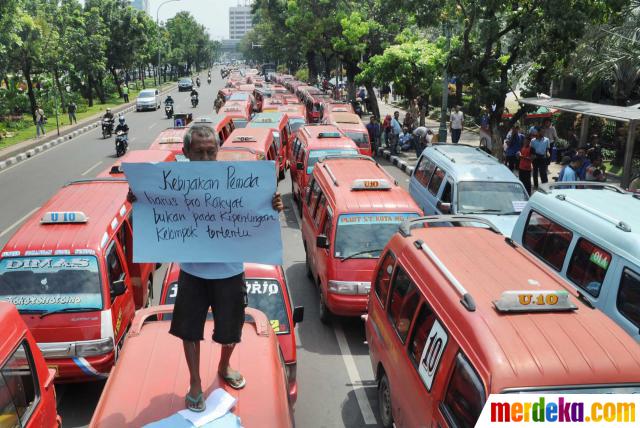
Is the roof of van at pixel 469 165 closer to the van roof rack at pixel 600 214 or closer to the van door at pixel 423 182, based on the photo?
the van door at pixel 423 182

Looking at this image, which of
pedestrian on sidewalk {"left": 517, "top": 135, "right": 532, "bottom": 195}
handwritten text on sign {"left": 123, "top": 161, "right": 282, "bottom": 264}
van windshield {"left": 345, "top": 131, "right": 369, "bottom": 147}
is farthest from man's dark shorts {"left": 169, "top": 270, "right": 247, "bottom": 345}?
van windshield {"left": 345, "top": 131, "right": 369, "bottom": 147}

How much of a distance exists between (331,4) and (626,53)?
20.3m

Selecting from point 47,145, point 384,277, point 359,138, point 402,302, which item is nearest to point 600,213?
point 384,277

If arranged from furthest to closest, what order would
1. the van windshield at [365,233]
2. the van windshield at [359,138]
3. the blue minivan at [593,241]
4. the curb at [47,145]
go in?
the curb at [47,145] → the van windshield at [359,138] → the van windshield at [365,233] → the blue minivan at [593,241]

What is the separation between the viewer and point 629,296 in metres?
5.82

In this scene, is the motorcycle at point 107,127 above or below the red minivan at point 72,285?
below

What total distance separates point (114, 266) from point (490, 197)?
6.28m

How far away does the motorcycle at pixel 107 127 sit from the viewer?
29.8m

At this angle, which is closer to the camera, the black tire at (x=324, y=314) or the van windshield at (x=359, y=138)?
the black tire at (x=324, y=314)

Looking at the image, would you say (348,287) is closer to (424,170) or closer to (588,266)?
(588,266)

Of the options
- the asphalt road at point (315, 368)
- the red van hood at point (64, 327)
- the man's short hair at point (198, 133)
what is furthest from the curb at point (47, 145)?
the man's short hair at point (198, 133)

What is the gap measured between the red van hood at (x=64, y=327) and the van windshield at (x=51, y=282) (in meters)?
0.12

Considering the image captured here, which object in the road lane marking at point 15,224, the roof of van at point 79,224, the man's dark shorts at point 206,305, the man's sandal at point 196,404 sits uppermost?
the man's dark shorts at point 206,305

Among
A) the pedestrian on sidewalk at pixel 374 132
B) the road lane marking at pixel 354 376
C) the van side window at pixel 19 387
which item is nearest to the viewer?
the van side window at pixel 19 387
